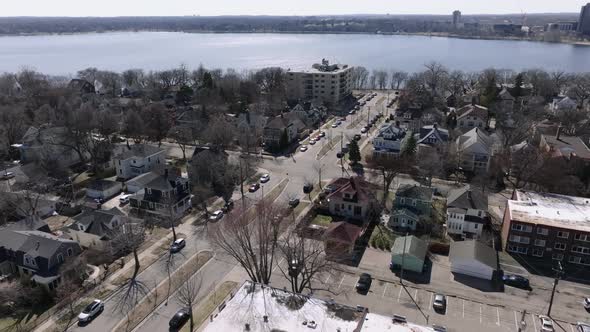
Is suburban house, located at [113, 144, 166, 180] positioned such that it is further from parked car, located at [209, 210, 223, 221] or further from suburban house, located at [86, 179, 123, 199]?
parked car, located at [209, 210, 223, 221]

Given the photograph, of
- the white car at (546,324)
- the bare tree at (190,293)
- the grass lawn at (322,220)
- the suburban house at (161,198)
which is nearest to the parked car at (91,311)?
the bare tree at (190,293)

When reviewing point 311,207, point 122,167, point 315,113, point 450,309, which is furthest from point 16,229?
point 315,113

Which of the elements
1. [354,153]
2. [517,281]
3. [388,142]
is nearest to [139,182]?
[354,153]

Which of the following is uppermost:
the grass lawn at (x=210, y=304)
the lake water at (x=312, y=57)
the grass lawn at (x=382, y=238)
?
the lake water at (x=312, y=57)

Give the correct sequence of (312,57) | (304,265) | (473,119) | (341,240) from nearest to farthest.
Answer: (304,265) → (341,240) → (473,119) → (312,57)

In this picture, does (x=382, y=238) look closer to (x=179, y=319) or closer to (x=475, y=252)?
(x=475, y=252)

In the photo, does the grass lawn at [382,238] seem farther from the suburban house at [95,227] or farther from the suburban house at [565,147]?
the suburban house at [565,147]

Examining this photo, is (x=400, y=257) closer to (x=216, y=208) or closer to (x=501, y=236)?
(x=501, y=236)
